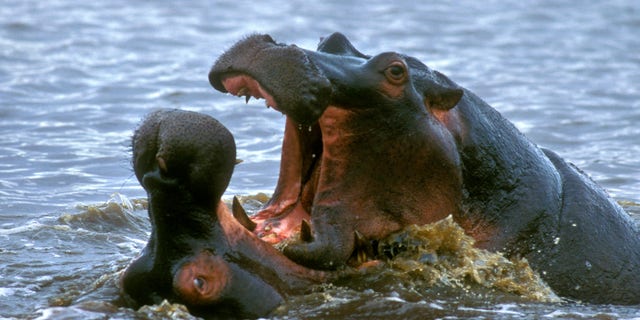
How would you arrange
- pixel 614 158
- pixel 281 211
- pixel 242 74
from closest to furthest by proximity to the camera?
pixel 242 74 → pixel 281 211 → pixel 614 158

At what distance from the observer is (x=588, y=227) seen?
6184 millimetres

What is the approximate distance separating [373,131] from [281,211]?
23.1 inches

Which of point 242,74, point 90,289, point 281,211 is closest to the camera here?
point 242,74

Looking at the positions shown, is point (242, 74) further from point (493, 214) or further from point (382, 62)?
point (493, 214)

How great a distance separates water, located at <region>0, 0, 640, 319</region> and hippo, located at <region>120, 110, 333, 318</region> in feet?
0.51

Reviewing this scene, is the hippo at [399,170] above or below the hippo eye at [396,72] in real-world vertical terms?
below

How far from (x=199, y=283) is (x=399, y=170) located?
109 cm

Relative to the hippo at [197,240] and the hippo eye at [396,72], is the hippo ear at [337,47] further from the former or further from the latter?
the hippo at [197,240]

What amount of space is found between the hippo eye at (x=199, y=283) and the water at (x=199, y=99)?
0.17 meters

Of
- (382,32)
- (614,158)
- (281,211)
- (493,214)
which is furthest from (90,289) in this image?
(382,32)

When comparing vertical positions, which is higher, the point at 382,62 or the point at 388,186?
the point at 382,62

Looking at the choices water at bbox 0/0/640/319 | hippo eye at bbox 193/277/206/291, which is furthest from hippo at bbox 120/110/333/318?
water at bbox 0/0/640/319

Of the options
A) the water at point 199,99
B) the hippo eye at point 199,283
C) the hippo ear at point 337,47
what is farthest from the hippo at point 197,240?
the hippo ear at point 337,47

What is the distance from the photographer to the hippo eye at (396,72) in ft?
18.9
